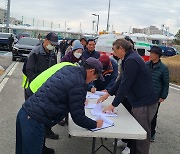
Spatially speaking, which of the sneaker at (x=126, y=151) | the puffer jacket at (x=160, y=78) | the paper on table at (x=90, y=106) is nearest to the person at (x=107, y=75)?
the puffer jacket at (x=160, y=78)

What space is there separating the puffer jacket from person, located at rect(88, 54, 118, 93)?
0.71 meters

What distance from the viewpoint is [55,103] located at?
9.82 feet

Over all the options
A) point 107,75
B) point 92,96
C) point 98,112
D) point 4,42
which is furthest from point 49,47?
point 4,42

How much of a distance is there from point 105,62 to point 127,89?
1.17 metres

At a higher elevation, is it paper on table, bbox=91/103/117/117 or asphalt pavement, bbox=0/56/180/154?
paper on table, bbox=91/103/117/117

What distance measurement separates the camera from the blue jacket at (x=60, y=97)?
115 inches

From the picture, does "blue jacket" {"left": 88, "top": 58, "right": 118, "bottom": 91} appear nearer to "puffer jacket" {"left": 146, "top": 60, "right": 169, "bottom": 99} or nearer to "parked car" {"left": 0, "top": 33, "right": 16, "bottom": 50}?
"puffer jacket" {"left": 146, "top": 60, "right": 169, "bottom": 99}

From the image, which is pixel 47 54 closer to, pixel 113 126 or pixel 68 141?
pixel 68 141

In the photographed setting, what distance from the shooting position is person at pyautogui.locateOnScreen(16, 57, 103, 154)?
2.93 m

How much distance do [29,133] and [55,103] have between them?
0.41 metres

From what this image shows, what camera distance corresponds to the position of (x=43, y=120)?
3041 millimetres

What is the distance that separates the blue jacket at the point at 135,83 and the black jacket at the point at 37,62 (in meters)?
1.56

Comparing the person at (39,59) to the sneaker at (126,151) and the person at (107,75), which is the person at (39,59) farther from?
the sneaker at (126,151)

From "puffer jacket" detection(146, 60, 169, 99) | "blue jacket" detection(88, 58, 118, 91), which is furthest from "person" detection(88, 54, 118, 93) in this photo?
"puffer jacket" detection(146, 60, 169, 99)
